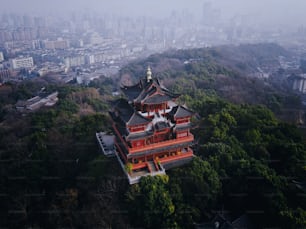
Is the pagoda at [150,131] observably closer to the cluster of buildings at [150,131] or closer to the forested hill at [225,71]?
the cluster of buildings at [150,131]


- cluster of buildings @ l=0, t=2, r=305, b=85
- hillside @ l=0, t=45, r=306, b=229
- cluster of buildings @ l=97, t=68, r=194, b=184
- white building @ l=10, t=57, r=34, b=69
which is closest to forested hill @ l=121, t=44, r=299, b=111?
hillside @ l=0, t=45, r=306, b=229

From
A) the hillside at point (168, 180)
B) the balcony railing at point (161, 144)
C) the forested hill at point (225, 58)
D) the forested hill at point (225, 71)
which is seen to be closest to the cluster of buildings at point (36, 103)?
the hillside at point (168, 180)

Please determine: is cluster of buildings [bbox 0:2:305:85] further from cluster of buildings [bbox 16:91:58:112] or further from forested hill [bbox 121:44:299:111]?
cluster of buildings [bbox 16:91:58:112]

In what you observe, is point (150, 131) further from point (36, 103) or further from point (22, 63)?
point (22, 63)

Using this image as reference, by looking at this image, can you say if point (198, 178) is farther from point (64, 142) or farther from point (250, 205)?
point (64, 142)

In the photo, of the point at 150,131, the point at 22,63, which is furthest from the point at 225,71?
the point at 22,63
